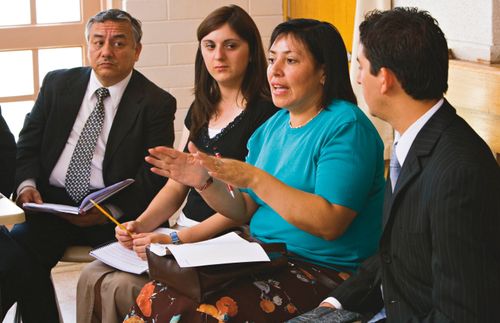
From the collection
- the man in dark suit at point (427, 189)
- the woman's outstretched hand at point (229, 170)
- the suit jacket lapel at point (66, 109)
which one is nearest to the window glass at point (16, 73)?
the suit jacket lapel at point (66, 109)

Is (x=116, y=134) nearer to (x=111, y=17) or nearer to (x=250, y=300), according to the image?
(x=111, y=17)

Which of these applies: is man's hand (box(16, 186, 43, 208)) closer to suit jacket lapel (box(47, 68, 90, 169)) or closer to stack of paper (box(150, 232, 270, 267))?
suit jacket lapel (box(47, 68, 90, 169))

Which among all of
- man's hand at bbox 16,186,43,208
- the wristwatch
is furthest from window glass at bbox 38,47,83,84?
the wristwatch

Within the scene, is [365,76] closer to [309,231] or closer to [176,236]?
[309,231]

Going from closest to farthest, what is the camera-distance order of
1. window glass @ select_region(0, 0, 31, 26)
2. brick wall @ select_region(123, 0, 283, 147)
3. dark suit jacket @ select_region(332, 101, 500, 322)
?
dark suit jacket @ select_region(332, 101, 500, 322) < window glass @ select_region(0, 0, 31, 26) < brick wall @ select_region(123, 0, 283, 147)

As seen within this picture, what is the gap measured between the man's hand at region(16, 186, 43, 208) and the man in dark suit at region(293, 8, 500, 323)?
1476 millimetres

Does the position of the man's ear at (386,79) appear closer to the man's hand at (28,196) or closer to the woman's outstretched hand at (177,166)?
the woman's outstretched hand at (177,166)

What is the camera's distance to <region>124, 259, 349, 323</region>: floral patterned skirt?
2070mm

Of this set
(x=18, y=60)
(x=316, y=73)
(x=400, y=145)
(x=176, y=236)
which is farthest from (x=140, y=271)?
(x=18, y=60)

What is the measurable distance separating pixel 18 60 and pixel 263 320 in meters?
2.51

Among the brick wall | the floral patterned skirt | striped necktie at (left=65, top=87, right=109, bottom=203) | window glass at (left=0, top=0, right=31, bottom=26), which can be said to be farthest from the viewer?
the brick wall

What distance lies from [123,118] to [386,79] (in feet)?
4.92

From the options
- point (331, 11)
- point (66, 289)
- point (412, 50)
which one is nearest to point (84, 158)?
point (66, 289)

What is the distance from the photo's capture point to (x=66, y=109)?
10.3ft
